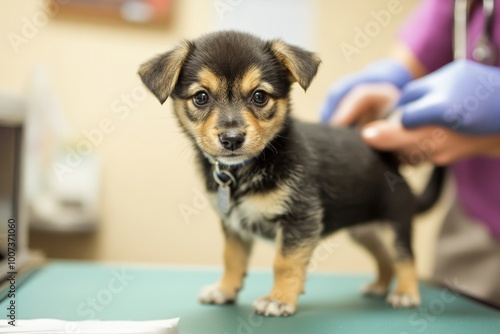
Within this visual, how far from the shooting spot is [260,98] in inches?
53.2

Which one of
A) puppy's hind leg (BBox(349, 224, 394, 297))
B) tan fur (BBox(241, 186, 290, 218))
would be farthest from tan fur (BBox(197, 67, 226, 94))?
puppy's hind leg (BBox(349, 224, 394, 297))

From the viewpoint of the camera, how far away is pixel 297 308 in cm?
146

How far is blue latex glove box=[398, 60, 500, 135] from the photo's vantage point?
154 cm

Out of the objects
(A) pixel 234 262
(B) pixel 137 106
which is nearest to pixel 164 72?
(A) pixel 234 262

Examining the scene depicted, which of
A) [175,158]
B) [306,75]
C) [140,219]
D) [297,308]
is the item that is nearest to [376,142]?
[306,75]

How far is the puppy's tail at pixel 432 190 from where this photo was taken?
76.8 inches

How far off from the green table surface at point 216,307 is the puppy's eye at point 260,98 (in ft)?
1.86

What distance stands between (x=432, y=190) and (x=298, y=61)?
916 millimetres

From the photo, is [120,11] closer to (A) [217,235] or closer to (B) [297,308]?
(A) [217,235]

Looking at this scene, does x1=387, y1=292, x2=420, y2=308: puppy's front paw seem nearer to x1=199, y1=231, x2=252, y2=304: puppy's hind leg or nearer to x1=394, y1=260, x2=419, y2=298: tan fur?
x1=394, y1=260, x2=419, y2=298: tan fur

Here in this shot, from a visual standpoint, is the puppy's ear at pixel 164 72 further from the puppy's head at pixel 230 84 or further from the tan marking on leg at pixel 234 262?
the tan marking on leg at pixel 234 262

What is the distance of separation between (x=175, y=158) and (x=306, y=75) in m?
1.55

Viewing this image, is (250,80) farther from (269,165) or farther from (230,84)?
(269,165)

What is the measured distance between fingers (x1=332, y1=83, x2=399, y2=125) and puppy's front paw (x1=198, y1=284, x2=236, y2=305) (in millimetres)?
865
